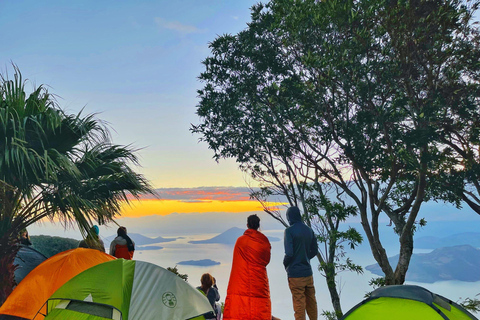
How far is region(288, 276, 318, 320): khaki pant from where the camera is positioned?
6859 millimetres

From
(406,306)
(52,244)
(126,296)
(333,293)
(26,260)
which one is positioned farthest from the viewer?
(52,244)

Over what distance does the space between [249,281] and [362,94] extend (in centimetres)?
552

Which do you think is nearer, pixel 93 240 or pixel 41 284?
pixel 41 284

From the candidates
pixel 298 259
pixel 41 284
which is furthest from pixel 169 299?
pixel 41 284

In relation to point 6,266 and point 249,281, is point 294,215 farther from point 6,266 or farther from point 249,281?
point 6,266

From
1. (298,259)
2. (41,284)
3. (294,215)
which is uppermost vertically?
(294,215)

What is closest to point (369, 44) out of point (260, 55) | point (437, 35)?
point (437, 35)

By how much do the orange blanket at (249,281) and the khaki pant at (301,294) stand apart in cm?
44

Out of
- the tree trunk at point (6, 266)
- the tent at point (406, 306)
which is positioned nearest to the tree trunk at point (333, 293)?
the tent at point (406, 306)

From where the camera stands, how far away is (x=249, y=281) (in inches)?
263

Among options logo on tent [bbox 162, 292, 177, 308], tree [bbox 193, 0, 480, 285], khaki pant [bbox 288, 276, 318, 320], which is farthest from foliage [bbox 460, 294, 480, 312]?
logo on tent [bbox 162, 292, 177, 308]

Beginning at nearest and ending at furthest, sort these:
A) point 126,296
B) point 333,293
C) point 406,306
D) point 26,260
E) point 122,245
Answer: point 406,306
point 126,296
point 122,245
point 26,260
point 333,293

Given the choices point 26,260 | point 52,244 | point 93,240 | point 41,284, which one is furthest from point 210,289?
point 52,244

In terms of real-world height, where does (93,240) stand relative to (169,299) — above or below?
above
